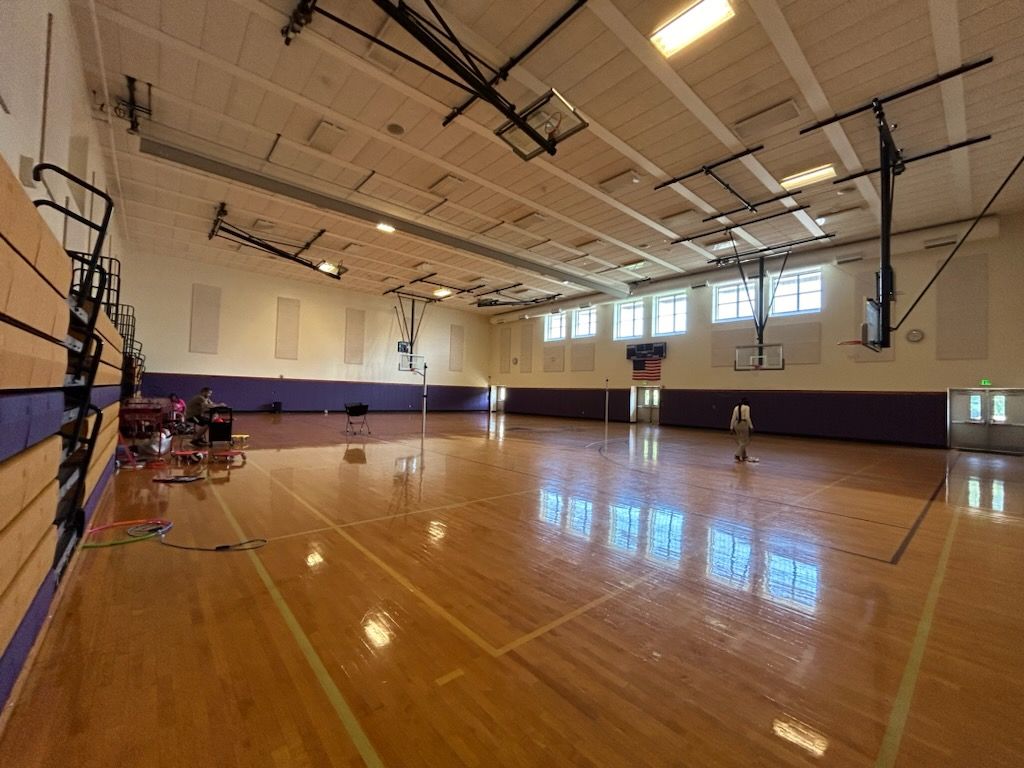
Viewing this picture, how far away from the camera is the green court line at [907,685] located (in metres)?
1.58

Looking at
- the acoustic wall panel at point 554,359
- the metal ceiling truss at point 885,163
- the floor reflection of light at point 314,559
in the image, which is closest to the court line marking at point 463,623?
the floor reflection of light at point 314,559

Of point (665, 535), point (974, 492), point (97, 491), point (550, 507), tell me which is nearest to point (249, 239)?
point (97, 491)

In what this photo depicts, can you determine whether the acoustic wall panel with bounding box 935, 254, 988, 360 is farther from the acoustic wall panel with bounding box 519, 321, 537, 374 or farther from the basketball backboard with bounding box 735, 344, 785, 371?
the acoustic wall panel with bounding box 519, 321, 537, 374

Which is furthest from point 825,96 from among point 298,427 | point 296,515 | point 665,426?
point 298,427

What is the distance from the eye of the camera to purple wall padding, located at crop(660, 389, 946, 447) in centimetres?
1194

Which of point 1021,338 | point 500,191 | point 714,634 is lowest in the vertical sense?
point 714,634

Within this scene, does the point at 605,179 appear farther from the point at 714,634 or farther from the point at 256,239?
the point at 256,239

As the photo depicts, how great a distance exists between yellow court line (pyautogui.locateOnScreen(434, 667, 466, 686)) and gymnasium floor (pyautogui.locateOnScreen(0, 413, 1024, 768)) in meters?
0.01

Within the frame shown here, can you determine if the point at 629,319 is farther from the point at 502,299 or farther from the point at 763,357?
the point at 502,299

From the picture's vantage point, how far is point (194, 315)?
16.3 metres

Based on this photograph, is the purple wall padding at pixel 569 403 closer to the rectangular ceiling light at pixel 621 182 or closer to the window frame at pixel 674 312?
the window frame at pixel 674 312

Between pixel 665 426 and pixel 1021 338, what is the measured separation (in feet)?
32.6

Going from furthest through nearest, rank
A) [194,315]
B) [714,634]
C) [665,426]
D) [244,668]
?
[665,426], [194,315], [714,634], [244,668]

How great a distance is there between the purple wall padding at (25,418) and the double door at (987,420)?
17.0 metres
